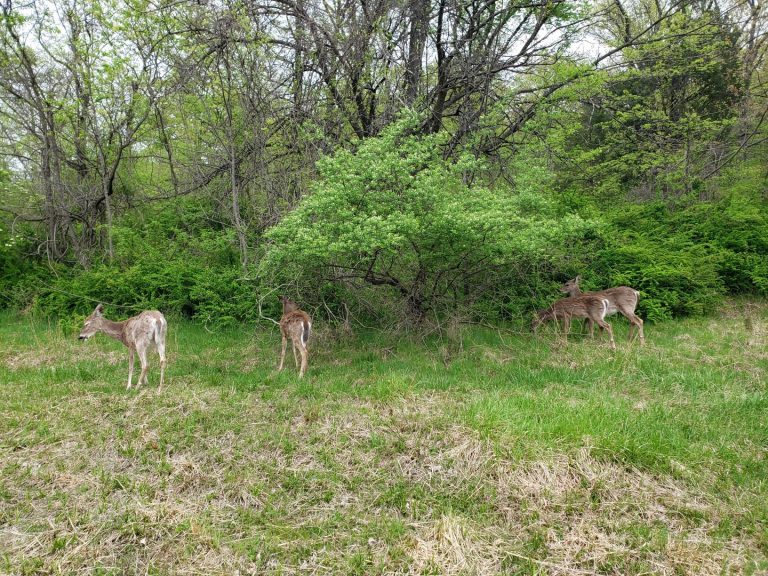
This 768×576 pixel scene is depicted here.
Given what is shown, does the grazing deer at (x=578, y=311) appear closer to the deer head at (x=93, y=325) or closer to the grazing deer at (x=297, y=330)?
the grazing deer at (x=297, y=330)

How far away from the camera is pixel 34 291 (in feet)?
38.2

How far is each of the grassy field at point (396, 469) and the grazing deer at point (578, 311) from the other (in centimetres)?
148

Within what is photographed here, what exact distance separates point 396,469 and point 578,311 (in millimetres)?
5743

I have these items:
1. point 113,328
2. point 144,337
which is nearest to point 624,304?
point 144,337

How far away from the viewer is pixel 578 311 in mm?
8945

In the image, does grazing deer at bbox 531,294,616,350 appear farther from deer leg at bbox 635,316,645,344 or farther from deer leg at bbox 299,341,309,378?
deer leg at bbox 299,341,309,378

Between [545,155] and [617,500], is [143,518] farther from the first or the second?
[545,155]

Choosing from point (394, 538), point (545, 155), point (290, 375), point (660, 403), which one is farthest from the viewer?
point (545, 155)

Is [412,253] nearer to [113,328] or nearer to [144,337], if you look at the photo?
[144,337]

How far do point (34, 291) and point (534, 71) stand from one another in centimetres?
1327

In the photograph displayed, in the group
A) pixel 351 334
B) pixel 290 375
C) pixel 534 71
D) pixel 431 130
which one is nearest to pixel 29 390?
pixel 290 375

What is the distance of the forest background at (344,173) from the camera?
7.79 meters

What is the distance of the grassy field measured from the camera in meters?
3.52

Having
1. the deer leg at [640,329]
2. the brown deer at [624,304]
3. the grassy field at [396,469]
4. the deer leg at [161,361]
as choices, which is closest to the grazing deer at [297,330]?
the grassy field at [396,469]
